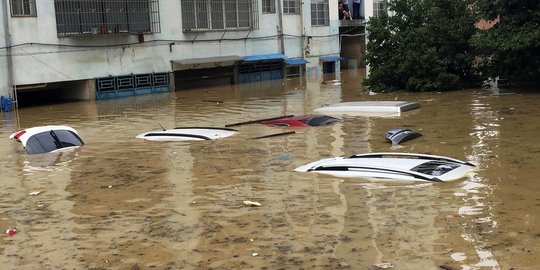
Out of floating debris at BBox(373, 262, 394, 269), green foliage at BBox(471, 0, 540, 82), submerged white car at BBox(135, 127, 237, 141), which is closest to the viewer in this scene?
floating debris at BBox(373, 262, 394, 269)

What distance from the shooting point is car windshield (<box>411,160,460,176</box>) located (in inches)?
367

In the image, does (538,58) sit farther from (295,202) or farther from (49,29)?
(49,29)

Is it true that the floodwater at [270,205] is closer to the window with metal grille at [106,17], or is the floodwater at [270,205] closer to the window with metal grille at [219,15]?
the window with metal grille at [106,17]

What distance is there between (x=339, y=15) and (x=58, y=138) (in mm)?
28722

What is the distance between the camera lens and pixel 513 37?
68.6ft

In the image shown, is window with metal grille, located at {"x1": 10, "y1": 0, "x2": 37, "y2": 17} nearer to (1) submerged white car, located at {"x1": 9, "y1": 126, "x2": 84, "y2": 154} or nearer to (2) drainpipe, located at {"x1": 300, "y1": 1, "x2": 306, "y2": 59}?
(1) submerged white car, located at {"x1": 9, "y1": 126, "x2": 84, "y2": 154}

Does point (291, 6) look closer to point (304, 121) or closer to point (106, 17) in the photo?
point (106, 17)

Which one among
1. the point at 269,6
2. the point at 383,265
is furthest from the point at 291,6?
the point at 383,265

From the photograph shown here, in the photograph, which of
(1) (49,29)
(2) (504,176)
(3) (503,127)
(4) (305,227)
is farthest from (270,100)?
(4) (305,227)

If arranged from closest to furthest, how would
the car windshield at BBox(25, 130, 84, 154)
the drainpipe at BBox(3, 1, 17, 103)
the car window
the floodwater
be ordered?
the floodwater
the car windshield at BBox(25, 130, 84, 154)
the car window
the drainpipe at BBox(3, 1, 17, 103)

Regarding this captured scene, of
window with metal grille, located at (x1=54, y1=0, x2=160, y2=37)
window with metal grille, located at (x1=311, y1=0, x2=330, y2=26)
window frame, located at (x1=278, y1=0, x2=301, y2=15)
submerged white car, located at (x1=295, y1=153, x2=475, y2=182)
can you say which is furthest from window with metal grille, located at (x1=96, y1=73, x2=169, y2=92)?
submerged white car, located at (x1=295, y1=153, x2=475, y2=182)

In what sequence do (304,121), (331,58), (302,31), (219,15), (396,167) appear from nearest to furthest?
(396,167), (304,121), (219,15), (302,31), (331,58)

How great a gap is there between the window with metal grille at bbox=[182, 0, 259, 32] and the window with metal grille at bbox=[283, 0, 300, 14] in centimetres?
255

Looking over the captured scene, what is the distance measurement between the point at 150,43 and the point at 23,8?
594cm
